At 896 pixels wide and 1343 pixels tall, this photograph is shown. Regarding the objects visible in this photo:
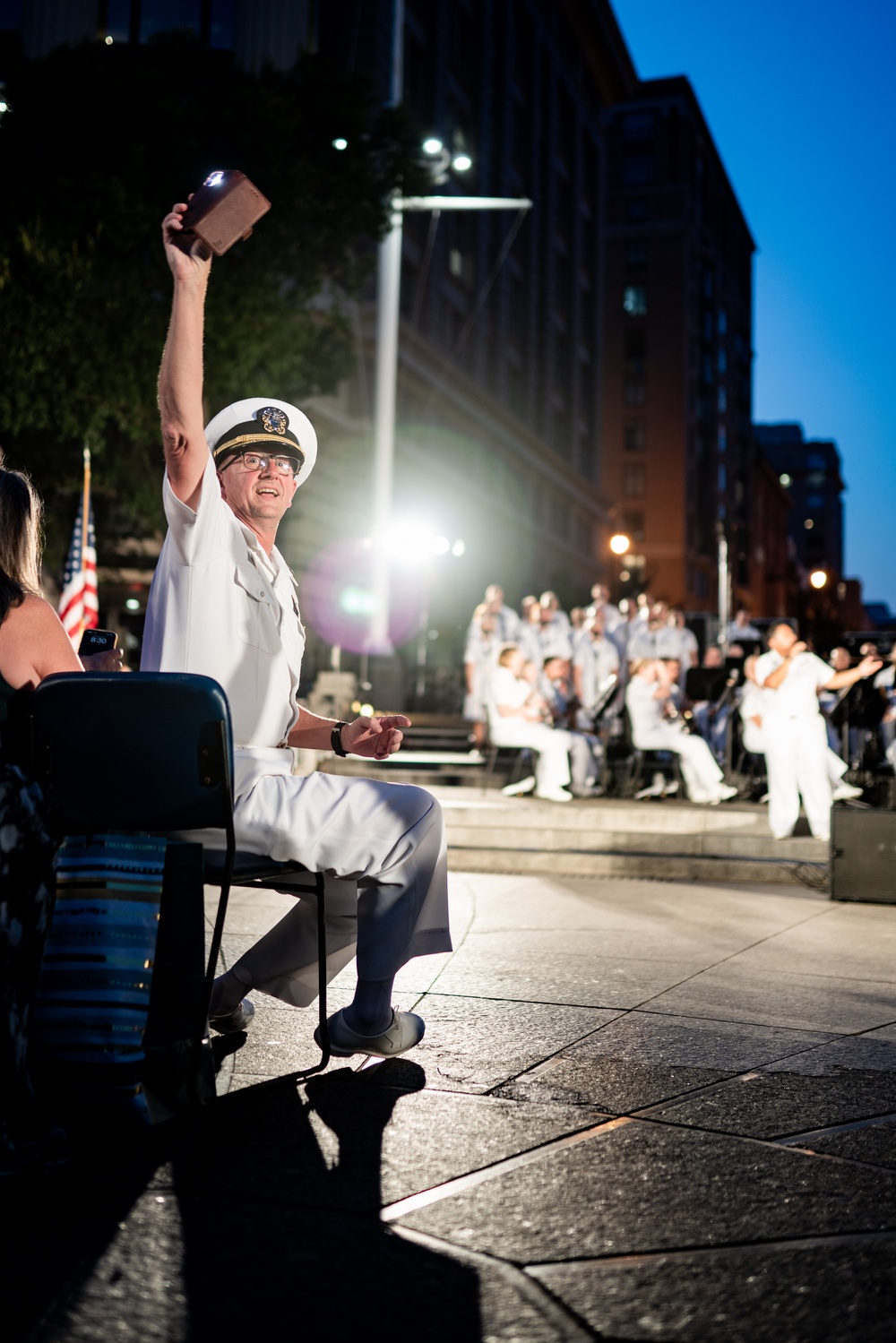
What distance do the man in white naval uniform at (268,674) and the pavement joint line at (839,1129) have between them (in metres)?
1.09

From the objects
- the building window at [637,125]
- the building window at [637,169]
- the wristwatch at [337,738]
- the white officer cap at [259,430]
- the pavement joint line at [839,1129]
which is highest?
the building window at [637,125]

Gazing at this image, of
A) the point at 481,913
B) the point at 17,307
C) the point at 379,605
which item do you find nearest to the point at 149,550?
the point at 379,605

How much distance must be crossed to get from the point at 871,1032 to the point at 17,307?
45.8 feet

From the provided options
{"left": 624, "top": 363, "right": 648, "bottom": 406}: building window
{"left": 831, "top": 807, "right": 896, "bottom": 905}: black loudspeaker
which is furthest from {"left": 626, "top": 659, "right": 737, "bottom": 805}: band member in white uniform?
{"left": 624, "top": 363, "right": 648, "bottom": 406}: building window

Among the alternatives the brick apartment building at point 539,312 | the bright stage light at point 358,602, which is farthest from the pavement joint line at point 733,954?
the brick apartment building at point 539,312

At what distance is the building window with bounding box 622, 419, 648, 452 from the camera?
→ 8156cm

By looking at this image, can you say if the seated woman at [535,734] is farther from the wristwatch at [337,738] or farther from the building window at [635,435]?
the building window at [635,435]

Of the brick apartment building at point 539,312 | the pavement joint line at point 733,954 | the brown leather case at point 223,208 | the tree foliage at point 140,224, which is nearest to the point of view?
the brown leather case at point 223,208

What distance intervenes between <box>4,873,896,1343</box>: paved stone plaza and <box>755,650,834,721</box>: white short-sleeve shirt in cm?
573

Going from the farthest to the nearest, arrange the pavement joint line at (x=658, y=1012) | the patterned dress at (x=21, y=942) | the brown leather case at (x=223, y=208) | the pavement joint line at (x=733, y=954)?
the pavement joint line at (x=733, y=954), the pavement joint line at (x=658, y=1012), the brown leather case at (x=223, y=208), the patterned dress at (x=21, y=942)

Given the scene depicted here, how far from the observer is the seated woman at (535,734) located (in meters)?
12.3

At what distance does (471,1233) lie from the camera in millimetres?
2631

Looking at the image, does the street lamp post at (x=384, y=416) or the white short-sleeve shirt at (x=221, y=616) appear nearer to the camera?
the white short-sleeve shirt at (x=221, y=616)

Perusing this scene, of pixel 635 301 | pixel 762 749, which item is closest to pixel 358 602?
pixel 762 749
